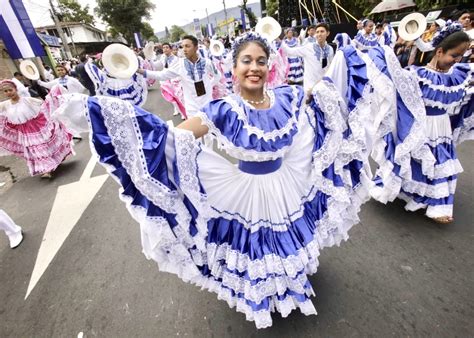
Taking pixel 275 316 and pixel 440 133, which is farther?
pixel 440 133

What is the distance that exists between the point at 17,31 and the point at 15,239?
18.9 feet

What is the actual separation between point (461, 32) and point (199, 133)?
256 centimetres

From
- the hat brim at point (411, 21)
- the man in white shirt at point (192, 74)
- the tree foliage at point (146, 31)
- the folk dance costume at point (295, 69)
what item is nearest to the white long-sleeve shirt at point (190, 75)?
the man in white shirt at point (192, 74)

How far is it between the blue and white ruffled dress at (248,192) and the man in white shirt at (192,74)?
3016 mm

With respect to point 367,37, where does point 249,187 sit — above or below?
below

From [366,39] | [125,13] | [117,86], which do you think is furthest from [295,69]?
[125,13]

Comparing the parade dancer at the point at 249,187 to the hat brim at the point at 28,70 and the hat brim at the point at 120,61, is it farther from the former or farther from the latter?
the hat brim at the point at 28,70

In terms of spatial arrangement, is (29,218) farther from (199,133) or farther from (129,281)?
Result: (199,133)

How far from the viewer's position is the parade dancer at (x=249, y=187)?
4.97ft

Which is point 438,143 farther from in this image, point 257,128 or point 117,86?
point 117,86

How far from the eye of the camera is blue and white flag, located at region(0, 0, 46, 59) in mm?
6358

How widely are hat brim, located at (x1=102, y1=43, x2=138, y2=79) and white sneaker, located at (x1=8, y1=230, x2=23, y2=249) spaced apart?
8.13 ft

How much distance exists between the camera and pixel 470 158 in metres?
4.05

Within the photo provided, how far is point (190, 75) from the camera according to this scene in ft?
15.1
